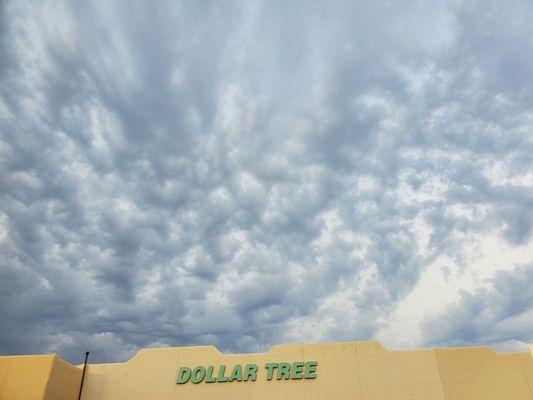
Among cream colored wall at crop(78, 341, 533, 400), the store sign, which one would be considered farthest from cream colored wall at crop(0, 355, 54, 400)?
the store sign

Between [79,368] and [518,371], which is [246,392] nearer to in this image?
Answer: [79,368]

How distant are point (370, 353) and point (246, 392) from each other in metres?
10.6

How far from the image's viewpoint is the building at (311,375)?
28703mm

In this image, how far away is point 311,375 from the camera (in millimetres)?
29875

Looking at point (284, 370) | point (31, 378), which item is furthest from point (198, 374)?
point (31, 378)

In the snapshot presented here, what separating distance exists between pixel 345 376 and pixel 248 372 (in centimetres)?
791

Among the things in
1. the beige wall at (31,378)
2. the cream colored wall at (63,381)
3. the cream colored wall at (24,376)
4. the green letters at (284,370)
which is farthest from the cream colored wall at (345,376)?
the cream colored wall at (24,376)

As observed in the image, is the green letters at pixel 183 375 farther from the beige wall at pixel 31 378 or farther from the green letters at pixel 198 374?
the beige wall at pixel 31 378

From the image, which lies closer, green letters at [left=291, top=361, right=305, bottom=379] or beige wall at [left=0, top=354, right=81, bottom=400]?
beige wall at [left=0, top=354, right=81, bottom=400]

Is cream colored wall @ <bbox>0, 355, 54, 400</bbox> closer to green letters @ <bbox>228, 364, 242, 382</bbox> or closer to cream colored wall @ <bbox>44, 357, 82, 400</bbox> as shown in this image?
cream colored wall @ <bbox>44, 357, 82, 400</bbox>

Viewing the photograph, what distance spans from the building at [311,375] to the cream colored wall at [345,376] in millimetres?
71

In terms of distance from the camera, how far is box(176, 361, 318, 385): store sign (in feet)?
98.7

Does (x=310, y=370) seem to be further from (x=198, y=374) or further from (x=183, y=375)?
(x=183, y=375)

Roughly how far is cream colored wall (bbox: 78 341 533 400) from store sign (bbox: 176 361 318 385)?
325 mm
